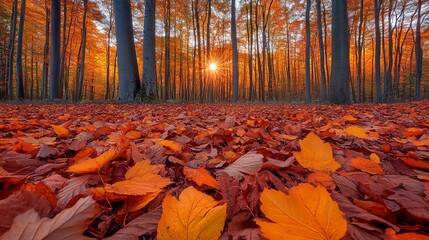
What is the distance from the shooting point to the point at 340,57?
24.3ft

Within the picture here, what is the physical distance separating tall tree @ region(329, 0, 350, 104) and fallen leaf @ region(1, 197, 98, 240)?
26.6 ft

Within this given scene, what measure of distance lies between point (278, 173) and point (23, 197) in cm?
76

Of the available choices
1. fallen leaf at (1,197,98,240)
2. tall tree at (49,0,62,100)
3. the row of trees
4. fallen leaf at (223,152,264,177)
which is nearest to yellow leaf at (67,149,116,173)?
fallen leaf at (1,197,98,240)

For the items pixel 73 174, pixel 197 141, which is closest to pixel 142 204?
pixel 73 174

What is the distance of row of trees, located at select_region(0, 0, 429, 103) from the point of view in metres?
7.71

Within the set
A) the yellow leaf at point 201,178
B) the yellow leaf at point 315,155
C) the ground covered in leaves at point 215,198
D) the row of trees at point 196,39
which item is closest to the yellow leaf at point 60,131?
the ground covered in leaves at point 215,198

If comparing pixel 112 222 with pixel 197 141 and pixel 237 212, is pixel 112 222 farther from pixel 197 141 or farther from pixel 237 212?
pixel 197 141

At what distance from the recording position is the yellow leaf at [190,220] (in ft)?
1.39

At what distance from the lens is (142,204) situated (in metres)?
0.57

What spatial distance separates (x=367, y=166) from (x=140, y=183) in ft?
2.69

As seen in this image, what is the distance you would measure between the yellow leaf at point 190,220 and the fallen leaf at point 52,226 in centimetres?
14

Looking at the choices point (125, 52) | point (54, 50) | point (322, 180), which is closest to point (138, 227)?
point (322, 180)

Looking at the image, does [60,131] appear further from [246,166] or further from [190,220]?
[190,220]

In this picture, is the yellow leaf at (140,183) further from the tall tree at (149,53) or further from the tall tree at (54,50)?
the tall tree at (54,50)
